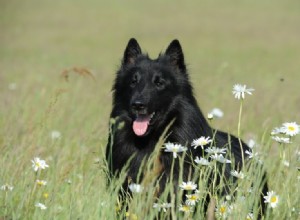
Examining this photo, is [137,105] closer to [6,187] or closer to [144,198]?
[6,187]

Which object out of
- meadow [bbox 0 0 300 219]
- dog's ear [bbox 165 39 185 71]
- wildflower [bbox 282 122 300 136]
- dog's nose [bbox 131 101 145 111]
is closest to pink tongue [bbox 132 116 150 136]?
dog's nose [bbox 131 101 145 111]

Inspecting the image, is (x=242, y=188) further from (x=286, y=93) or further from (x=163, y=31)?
(x=163, y=31)

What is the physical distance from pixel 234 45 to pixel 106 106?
20.0m

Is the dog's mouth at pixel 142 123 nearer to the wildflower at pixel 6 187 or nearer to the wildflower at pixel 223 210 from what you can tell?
the wildflower at pixel 6 187

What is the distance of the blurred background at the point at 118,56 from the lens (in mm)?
10336

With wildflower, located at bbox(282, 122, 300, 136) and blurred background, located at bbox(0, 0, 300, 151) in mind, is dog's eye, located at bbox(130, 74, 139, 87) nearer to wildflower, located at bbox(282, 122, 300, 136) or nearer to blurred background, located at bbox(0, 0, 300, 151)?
blurred background, located at bbox(0, 0, 300, 151)

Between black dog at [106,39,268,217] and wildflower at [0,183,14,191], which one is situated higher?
black dog at [106,39,268,217]

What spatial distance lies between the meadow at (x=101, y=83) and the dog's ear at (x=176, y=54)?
1.58 feet

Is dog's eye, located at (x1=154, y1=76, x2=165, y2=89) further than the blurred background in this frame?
No

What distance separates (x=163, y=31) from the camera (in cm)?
3734

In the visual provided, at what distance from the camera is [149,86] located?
6.20 metres

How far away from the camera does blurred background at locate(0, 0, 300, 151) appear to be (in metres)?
10.3

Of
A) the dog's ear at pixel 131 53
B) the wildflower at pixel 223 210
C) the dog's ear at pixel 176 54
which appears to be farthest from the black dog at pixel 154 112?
the wildflower at pixel 223 210

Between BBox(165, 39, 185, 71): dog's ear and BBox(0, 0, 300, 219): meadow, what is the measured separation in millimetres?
481
